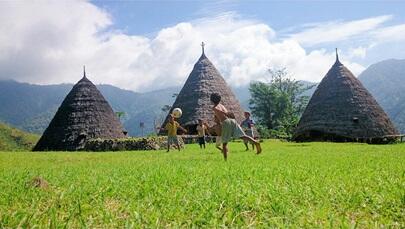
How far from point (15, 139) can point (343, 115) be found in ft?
116

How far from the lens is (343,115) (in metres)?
29.6

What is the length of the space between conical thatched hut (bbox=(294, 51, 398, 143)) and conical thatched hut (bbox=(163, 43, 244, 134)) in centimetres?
608

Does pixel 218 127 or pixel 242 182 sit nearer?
pixel 242 182

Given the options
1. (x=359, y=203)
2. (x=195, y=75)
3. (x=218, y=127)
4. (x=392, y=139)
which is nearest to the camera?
(x=359, y=203)

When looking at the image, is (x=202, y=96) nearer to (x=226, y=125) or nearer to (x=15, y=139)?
(x=226, y=125)

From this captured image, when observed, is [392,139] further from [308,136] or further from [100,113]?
[100,113]

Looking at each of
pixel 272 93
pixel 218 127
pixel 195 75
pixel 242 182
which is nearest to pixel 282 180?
pixel 242 182

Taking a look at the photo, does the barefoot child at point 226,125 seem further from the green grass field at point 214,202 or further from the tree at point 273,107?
the tree at point 273,107

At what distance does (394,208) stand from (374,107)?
95.4ft

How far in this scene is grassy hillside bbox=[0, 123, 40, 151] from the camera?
45.0 m

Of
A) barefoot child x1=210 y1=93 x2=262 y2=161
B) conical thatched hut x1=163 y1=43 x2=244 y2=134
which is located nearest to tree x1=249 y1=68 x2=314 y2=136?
conical thatched hut x1=163 y1=43 x2=244 y2=134

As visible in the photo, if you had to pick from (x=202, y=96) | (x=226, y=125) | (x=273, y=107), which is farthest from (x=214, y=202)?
(x=273, y=107)

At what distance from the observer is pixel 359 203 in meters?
3.90

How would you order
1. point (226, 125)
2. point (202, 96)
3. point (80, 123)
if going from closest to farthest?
point (226, 125)
point (80, 123)
point (202, 96)
